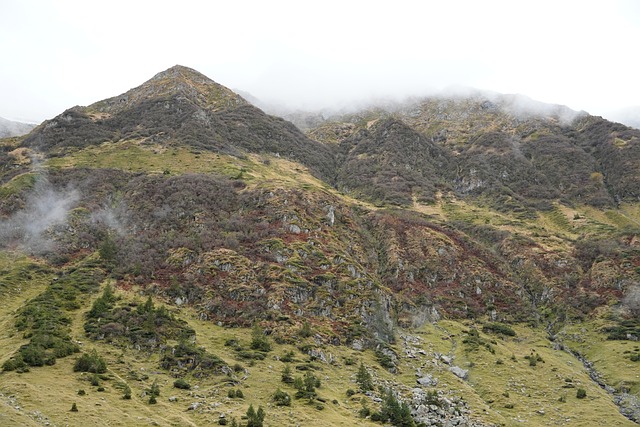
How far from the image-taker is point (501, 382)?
79188mm

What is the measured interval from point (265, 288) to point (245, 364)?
2690cm

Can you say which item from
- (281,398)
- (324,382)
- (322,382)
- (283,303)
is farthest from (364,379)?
(283,303)

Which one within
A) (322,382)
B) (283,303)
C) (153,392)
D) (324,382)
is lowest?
(324,382)

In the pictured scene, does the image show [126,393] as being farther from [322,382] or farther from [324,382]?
[324,382]

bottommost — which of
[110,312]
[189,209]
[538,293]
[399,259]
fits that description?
[538,293]

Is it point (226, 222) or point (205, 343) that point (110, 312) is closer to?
point (205, 343)

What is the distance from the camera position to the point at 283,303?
306 feet

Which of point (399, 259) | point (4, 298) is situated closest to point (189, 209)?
point (4, 298)

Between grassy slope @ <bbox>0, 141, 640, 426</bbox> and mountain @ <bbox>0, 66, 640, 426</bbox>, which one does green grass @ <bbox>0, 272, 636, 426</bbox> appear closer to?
grassy slope @ <bbox>0, 141, 640, 426</bbox>

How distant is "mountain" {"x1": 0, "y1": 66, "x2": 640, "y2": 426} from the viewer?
195 ft

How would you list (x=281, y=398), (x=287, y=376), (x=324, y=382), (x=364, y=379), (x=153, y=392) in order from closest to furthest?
(x=153, y=392)
(x=281, y=398)
(x=287, y=376)
(x=324, y=382)
(x=364, y=379)

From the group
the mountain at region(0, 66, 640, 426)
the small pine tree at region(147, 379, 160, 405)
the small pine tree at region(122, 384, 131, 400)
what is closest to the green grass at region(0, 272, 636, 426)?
the mountain at region(0, 66, 640, 426)

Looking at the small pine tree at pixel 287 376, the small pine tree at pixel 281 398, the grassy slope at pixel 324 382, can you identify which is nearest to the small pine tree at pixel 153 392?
the grassy slope at pixel 324 382

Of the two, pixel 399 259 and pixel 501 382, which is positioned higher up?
pixel 399 259
